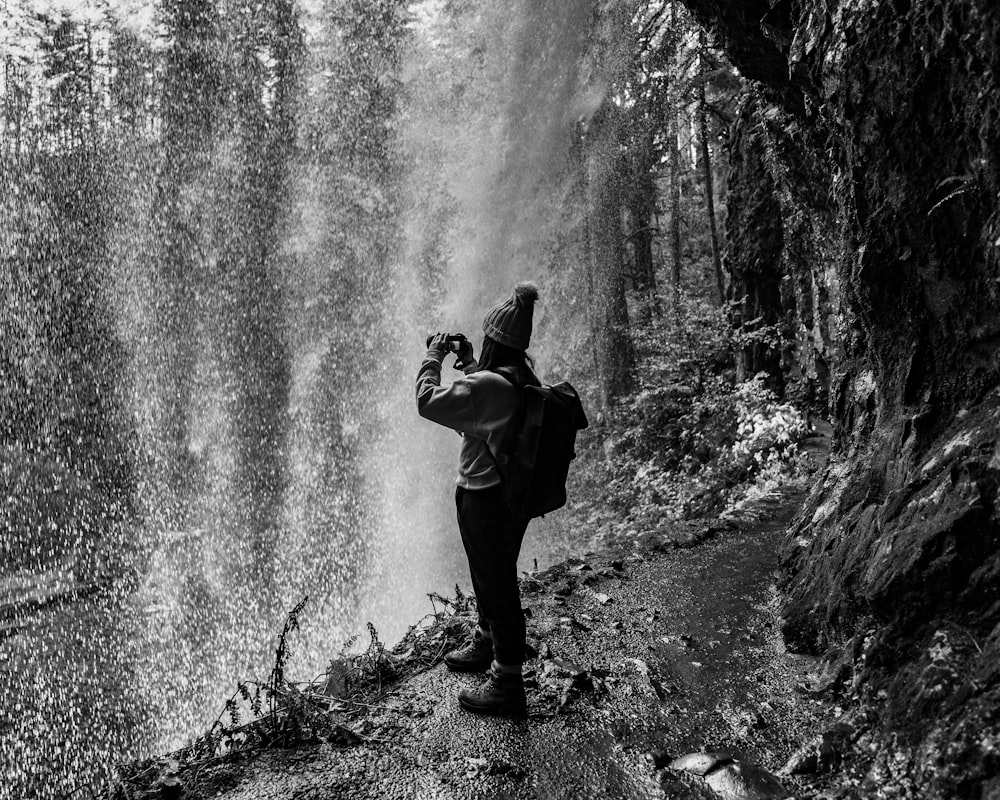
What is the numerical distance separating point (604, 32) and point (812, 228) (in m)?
9.11

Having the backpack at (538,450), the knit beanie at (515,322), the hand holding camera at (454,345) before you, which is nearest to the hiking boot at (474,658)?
the backpack at (538,450)

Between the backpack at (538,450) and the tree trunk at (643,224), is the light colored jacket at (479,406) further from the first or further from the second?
the tree trunk at (643,224)

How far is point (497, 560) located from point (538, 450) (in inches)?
21.8

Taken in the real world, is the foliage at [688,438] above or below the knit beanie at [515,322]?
below

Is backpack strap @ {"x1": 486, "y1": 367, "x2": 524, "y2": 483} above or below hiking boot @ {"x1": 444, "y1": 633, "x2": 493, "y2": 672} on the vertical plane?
above

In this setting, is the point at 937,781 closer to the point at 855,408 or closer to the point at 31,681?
the point at 855,408

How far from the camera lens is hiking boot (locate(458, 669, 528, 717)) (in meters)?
2.94

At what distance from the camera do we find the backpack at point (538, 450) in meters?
2.83

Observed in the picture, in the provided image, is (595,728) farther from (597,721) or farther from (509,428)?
(509,428)

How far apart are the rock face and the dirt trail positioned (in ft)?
Result: 1.35

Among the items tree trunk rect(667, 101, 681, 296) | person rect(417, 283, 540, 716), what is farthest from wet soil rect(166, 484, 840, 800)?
tree trunk rect(667, 101, 681, 296)

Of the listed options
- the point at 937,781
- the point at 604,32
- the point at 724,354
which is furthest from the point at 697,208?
the point at 937,781

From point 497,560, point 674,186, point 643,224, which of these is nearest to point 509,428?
point 497,560

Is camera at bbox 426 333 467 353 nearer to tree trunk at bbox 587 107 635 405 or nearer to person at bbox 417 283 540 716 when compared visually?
person at bbox 417 283 540 716
